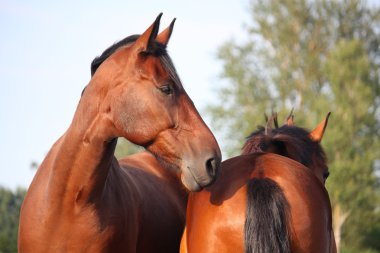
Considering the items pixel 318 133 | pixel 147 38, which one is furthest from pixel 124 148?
pixel 147 38

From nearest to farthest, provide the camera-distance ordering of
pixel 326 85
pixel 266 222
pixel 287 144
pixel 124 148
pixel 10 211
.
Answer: pixel 266 222 < pixel 287 144 < pixel 10 211 < pixel 326 85 < pixel 124 148

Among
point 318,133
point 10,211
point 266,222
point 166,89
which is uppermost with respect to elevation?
point 166,89

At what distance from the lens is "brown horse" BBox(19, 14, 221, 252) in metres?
4.54

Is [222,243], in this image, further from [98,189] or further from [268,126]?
[268,126]

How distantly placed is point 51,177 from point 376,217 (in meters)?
30.1

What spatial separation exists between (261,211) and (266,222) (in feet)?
0.25

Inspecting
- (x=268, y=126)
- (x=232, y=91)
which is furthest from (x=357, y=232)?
(x=268, y=126)

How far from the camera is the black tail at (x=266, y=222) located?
421cm

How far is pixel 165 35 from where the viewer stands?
486 centimetres

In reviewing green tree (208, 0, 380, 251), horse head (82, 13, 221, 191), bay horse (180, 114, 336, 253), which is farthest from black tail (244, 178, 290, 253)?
green tree (208, 0, 380, 251)

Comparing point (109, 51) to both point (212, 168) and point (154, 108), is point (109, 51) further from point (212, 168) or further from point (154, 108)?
point (212, 168)

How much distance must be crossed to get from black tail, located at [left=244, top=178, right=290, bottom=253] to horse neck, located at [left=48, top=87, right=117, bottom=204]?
3.86 ft

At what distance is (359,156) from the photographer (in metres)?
31.2

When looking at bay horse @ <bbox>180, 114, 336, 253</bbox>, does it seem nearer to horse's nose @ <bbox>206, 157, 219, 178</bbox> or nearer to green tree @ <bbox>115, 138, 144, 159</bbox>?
horse's nose @ <bbox>206, 157, 219, 178</bbox>
